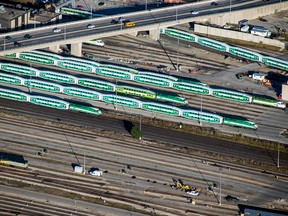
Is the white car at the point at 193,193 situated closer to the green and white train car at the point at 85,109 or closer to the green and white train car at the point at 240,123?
the green and white train car at the point at 240,123

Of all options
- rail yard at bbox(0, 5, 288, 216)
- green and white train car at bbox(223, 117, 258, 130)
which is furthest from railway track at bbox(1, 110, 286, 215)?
green and white train car at bbox(223, 117, 258, 130)

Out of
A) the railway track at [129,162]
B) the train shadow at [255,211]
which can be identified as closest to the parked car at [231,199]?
the train shadow at [255,211]

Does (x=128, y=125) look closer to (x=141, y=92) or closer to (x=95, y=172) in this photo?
(x=141, y=92)

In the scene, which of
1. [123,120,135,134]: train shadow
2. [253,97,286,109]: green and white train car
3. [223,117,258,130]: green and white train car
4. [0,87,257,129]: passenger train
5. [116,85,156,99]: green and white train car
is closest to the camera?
[123,120,135,134]: train shadow

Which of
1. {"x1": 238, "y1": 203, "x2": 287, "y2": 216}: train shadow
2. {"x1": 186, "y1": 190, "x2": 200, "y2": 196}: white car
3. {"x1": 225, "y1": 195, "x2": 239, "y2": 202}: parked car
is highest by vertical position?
{"x1": 186, "y1": 190, "x2": 200, "y2": 196}: white car

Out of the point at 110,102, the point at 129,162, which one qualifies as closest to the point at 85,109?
the point at 110,102

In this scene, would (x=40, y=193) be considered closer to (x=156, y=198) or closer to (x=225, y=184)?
(x=156, y=198)

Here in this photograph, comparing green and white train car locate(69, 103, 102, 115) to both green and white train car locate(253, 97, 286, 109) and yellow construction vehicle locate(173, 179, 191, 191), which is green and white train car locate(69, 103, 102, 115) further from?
green and white train car locate(253, 97, 286, 109)

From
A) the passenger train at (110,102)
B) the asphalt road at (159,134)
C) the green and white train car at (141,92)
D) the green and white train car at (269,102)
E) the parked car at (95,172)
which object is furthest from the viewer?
the green and white train car at (141,92)

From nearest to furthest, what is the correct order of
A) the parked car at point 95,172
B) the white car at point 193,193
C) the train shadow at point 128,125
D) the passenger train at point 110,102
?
the white car at point 193,193 < the parked car at point 95,172 < the train shadow at point 128,125 < the passenger train at point 110,102

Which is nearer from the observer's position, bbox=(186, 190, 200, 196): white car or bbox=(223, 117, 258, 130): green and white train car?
bbox=(186, 190, 200, 196): white car
